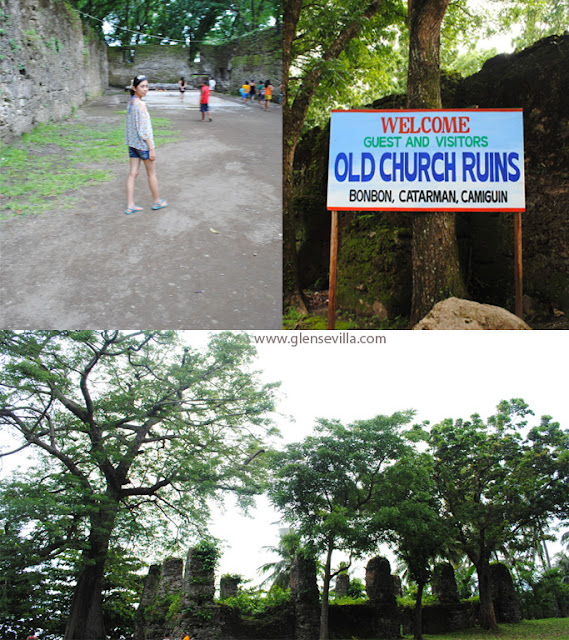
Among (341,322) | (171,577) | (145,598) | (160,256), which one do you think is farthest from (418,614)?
(160,256)

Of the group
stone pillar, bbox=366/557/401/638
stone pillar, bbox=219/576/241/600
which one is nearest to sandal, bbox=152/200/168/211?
stone pillar, bbox=219/576/241/600

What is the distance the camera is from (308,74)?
297 inches

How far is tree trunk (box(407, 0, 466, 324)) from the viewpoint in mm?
6805

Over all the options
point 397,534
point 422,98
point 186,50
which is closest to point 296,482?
point 397,534

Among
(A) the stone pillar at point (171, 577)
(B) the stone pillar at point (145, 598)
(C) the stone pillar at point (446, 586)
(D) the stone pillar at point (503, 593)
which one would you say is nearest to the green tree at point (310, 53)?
(A) the stone pillar at point (171, 577)

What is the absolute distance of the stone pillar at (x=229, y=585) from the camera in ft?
28.0

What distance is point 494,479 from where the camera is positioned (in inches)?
363

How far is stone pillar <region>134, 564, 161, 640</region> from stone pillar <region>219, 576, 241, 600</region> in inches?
38.5

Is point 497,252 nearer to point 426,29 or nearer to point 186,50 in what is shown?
point 426,29

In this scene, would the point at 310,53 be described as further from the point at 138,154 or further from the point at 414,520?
the point at 414,520

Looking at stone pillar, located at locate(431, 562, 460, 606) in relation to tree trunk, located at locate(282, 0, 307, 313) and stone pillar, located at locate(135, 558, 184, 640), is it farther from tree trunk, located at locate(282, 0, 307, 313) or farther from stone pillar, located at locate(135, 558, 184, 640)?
tree trunk, located at locate(282, 0, 307, 313)

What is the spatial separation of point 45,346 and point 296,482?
395 centimetres

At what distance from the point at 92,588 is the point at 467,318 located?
243 inches

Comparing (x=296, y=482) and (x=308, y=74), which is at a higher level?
(x=308, y=74)
